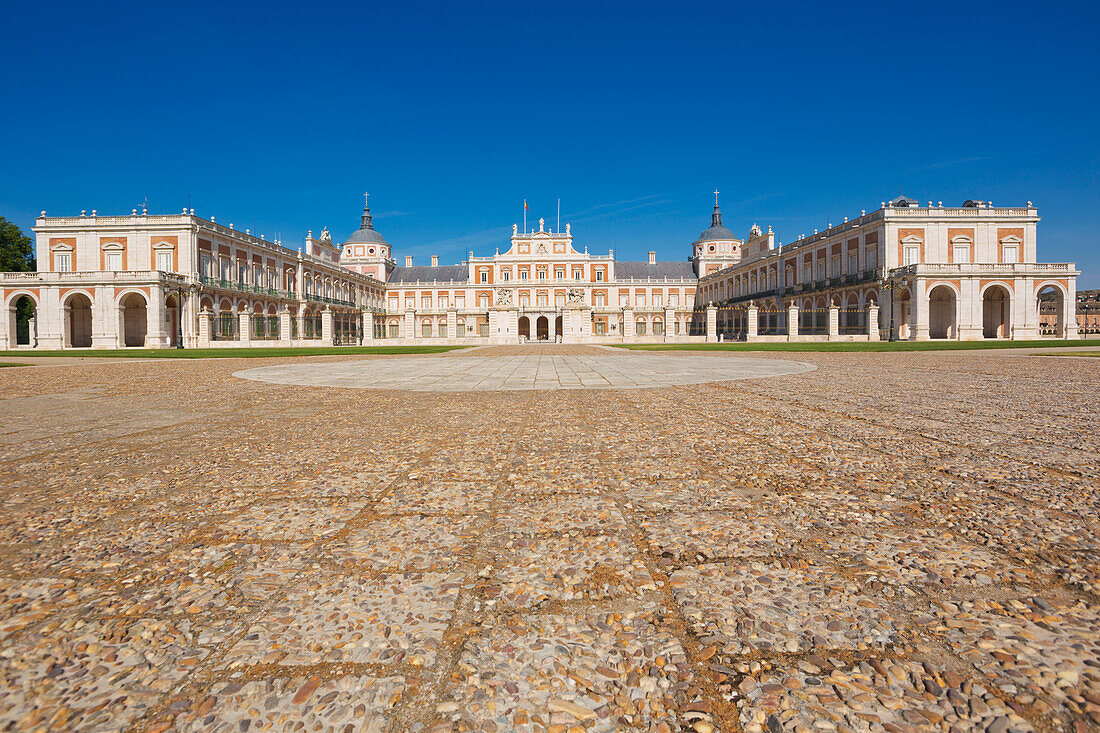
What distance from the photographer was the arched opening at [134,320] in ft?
126

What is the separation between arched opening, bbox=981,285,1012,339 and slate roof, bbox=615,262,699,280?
3674cm

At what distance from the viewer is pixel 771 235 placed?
67812 mm

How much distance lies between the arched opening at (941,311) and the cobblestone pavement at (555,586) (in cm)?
4264

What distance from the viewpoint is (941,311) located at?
1604 inches

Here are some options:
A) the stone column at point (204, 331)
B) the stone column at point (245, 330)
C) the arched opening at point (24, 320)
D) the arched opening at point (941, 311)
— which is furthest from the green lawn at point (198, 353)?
the arched opening at point (941, 311)

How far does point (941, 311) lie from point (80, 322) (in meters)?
60.7

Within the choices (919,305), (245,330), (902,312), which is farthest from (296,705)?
(902,312)

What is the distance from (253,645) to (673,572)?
4.47 feet

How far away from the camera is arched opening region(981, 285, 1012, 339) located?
39.6 m

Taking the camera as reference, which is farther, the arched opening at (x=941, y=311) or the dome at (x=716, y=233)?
the dome at (x=716, y=233)

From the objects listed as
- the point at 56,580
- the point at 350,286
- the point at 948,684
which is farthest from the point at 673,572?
the point at 350,286

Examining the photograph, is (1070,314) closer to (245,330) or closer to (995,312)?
(995,312)

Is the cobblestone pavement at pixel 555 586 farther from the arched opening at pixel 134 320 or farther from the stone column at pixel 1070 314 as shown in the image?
the stone column at pixel 1070 314

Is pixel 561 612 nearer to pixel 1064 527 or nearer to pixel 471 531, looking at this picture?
pixel 471 531
